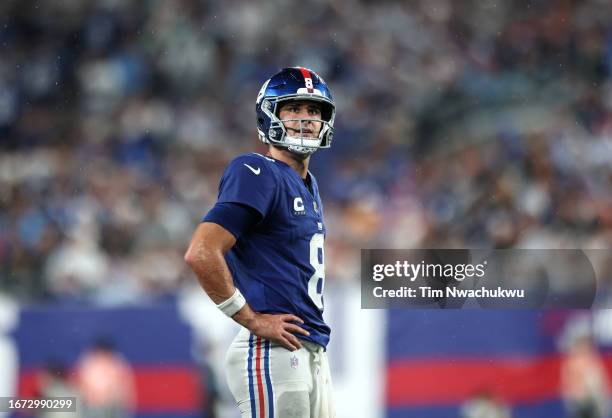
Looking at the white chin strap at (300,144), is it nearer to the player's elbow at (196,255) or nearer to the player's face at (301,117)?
the player's face at (301,117)

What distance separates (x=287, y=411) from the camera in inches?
144

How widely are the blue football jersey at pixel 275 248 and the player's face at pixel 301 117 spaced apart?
0.64ft

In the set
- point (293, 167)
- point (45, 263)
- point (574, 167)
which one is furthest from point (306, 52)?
point (293, 167)

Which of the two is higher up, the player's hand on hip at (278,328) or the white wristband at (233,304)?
the white wristband at (233,304)

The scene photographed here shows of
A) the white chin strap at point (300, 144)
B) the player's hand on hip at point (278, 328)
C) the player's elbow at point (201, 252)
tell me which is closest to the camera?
the player's elbow at point (201, 252)

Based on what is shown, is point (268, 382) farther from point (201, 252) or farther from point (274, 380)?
point (201, 252)

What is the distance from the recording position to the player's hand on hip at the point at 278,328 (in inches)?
143

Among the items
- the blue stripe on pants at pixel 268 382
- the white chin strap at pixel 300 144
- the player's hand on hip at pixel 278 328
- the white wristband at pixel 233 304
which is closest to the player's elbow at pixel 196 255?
the white wristband at pixel 233 304

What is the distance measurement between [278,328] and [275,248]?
29 centimetres

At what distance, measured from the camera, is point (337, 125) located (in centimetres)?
1066

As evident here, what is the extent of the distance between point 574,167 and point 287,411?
6328 millimetres

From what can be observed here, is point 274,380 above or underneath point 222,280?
underneath

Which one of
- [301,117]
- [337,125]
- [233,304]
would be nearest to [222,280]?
[233,304]

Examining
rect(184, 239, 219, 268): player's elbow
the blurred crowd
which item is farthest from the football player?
the blurred crowd
